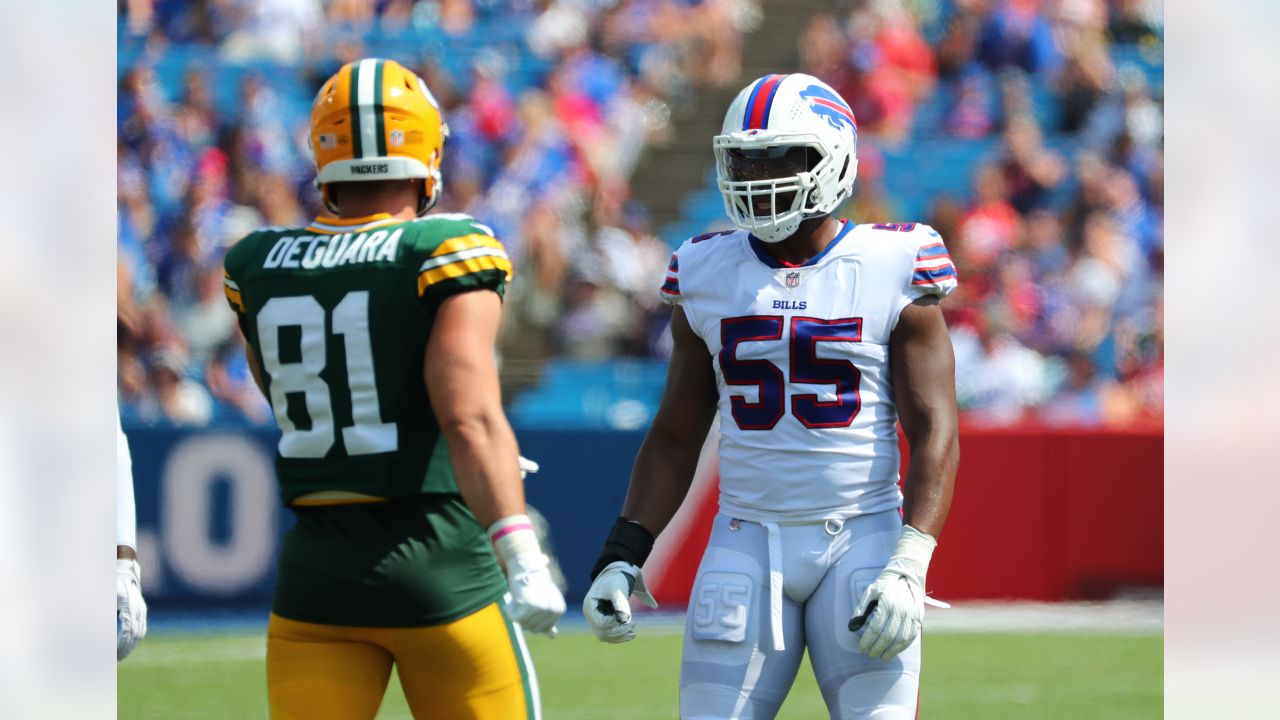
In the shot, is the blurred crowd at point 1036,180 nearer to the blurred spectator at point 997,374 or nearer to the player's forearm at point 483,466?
the blurred spectator at point 997,374

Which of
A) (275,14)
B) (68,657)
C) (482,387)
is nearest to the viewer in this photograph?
(68,657)

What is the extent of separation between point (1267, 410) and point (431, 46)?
987 cm

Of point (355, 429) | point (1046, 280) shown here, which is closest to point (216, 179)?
point (1046, 280)

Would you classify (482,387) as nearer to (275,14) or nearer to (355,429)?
(355,429)

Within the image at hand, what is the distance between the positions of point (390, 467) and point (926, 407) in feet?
3.65

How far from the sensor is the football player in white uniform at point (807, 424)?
3428mm

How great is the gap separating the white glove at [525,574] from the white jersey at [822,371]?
623mm

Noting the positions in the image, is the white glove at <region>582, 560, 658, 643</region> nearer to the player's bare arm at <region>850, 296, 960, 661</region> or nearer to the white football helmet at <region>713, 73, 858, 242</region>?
the player's bare arm at <region>850, 296, 960, 661</region>

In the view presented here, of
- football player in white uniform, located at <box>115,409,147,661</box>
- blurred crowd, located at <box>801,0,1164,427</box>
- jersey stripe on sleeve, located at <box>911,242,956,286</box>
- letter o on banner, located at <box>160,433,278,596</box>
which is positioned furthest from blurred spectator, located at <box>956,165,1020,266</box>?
football player in white uniform, located at <box>115,409,147,661</box>

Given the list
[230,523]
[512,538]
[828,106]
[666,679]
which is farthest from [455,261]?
[230,523]

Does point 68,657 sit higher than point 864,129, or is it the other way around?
point 864,129

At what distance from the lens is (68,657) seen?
222cm

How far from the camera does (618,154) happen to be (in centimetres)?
1212

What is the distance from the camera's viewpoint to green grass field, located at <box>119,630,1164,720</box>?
21.7ft
